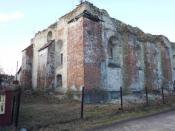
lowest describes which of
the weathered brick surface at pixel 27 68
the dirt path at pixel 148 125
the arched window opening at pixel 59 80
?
the dirt path at pixel 148 125

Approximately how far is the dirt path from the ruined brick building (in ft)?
23.5

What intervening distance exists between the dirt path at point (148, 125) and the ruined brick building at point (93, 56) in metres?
7.16

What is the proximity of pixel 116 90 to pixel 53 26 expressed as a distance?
26.4 feet

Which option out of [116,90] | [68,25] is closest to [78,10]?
[68,25]

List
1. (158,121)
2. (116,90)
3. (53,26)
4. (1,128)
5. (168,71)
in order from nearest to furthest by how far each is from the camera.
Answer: (1,128) < (158,121) < (116,90) < (53,26) < (168,71)

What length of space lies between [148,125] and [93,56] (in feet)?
29.8

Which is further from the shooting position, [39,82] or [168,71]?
[168,71]

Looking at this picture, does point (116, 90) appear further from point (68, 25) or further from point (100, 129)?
point (100, 129)

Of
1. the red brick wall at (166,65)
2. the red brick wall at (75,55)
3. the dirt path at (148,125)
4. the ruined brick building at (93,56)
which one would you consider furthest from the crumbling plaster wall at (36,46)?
the dirt path at (148,125)

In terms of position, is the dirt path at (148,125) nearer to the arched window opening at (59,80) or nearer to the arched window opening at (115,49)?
the arched window opening at (115,49)

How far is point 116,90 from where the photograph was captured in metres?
18.5

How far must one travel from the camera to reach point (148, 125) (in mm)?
8797

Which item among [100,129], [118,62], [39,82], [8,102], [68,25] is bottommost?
[100,129]

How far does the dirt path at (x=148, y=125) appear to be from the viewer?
829cm
